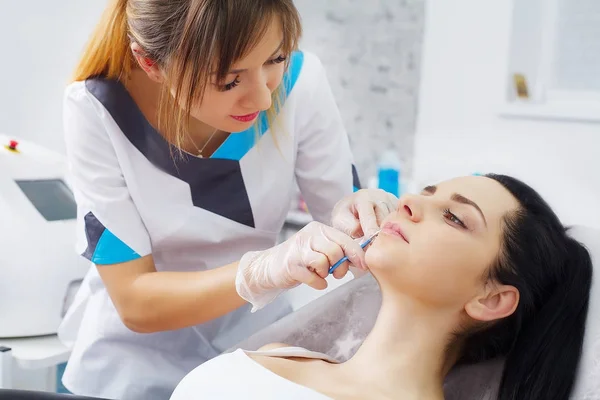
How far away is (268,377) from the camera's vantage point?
1.14m

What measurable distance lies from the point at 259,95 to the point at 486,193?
0.46 meters

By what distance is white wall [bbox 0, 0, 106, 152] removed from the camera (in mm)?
2648

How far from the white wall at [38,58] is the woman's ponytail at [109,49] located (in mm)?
1398

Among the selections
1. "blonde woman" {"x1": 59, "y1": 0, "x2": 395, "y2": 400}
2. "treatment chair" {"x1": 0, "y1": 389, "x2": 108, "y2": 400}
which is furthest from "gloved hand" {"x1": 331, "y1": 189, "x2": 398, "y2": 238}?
"treatment chair" {"x1": 0, "y1": 389, "x2": 108, "y2": 400}

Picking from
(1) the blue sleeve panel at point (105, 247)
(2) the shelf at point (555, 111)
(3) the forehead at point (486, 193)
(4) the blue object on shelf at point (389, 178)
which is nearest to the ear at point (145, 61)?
(1) the blue sleeve panel at point (105, 247)

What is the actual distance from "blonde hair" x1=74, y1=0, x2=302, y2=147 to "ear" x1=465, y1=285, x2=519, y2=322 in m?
0.57

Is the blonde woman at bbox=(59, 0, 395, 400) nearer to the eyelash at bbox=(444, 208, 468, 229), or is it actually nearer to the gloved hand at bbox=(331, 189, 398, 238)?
the gloved hand at bbox=(331, 189, 398, 238)

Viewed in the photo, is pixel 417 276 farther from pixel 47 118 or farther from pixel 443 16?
pixel 47 118

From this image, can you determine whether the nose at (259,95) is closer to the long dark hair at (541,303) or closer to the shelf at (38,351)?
the long dark hair at (541,303)

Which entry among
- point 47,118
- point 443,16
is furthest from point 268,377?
point 47,118

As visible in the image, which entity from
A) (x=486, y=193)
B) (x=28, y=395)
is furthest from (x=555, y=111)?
(x=28, y=395)

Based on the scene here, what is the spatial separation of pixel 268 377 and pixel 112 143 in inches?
22.8

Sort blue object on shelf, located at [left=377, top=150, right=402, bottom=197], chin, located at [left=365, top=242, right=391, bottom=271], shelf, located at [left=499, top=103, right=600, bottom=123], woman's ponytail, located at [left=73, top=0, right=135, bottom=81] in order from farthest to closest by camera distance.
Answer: blue object on shelf, located at [left=377, top=150, right=402, bottom=197], shelf, located at [left=499, top=103, right=600, bottom=123], woman's ponytail, located at [left=73, top=0, right=135, bottom=81], chin, located at [left=365, top=242, right=391, bottom=271]

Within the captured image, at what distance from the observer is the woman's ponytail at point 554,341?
120 centimetres
